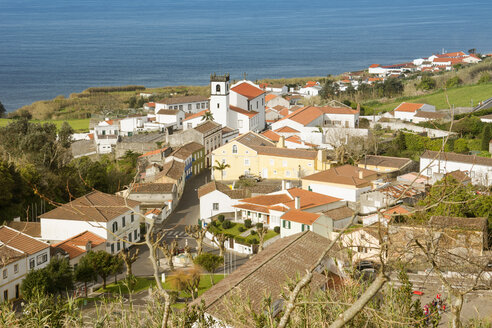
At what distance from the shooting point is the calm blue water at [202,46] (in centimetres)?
9694

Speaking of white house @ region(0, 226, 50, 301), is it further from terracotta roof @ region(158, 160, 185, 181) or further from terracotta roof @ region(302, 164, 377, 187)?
terracotta roof @ region(302, 164, 377, 187)

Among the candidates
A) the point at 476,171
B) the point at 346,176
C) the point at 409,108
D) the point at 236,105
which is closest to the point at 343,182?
the point at 346,176

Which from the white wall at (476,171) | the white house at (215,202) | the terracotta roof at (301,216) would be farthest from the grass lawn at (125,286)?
the white wall at (476,171)

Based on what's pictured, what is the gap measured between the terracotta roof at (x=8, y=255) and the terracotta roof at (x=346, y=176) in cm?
1307

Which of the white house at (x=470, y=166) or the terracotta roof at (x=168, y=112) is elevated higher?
the terracotta roof at (x=168, y=112)

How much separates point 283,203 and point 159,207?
5574 mm

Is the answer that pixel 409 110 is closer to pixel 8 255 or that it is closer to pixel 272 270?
pixel 272 270

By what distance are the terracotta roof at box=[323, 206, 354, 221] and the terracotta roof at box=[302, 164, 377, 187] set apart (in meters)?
2.18

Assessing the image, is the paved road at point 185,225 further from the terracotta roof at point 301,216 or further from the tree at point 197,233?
the terracotta roof at point 301,216

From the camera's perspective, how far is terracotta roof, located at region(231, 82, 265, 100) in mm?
44372

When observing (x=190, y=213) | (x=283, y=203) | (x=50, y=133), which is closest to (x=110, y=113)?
(x=50, y=133)

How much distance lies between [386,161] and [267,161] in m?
5.97

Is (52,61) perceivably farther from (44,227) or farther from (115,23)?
(44,227)

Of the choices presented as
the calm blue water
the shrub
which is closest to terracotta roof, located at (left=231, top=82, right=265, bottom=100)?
the shrub
